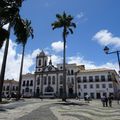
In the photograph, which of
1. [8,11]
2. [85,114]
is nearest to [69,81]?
[8,11]

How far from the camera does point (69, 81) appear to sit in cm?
8169

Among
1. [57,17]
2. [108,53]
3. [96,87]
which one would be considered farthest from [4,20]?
[96,87]

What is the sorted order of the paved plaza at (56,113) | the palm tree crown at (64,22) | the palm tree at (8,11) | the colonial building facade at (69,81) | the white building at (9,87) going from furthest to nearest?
the white building at (9,87), the colonial building facade at (69,81), the palm tree crown at (64,22), the palm tree at (8,11), the paved plaza at (56,113)

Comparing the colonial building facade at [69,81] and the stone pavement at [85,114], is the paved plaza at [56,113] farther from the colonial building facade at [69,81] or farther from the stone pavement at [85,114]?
the colonial building facade at [69,81]

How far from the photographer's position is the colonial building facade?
7669 centimetres

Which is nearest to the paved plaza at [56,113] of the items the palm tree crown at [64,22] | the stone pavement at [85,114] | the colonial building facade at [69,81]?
the stone pavement at [85,114]

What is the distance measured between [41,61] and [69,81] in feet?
56.7

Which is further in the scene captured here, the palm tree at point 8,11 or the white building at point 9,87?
the white building at point 9,87

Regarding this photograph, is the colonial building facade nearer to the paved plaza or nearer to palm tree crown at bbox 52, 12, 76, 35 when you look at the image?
palm tree crown at bbox 52, 12, 76, 35

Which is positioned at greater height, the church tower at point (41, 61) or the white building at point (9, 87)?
the church tower at point (41, 61)

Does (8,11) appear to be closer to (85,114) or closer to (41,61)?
(85,114)

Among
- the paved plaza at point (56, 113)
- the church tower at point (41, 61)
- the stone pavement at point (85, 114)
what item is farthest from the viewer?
the church tower at point (41, 61)

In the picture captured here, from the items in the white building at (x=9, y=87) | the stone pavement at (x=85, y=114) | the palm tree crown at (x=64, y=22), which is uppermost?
the palm tree crown at (x=64, y=22)

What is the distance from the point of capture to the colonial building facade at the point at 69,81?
7669 cm
